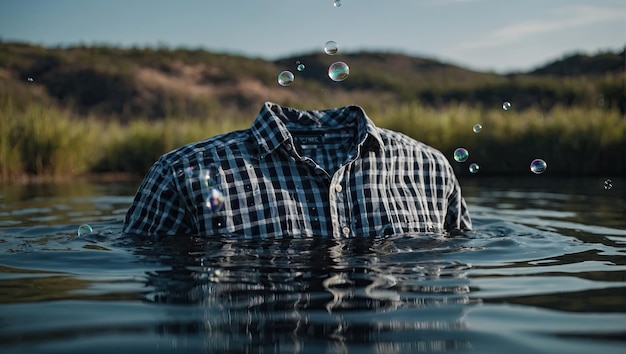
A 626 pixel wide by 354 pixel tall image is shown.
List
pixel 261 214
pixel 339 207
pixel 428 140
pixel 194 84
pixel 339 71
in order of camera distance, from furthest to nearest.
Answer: pixel 194 84 → pixel 428 140 → pixel 339 71 → pixel 339 207 → pixel 261 214

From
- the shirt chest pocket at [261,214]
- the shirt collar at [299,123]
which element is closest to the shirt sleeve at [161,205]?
the shirt chest pocket at [261,214]

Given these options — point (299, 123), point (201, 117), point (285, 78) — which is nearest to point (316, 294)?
point (299, 123)

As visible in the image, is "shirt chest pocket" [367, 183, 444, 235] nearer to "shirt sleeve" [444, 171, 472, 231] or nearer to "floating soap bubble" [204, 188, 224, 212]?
"shirt sleeve" [444, 171, 472, 231]

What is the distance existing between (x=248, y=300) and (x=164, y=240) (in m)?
1.17

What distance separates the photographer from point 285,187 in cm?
392

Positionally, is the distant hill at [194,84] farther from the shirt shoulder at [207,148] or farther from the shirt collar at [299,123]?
the shirt shoulder at [207,148]

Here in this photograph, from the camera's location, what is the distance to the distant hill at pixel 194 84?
160 feet

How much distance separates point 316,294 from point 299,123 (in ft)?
4.90

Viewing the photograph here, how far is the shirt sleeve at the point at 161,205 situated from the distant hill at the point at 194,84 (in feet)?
119

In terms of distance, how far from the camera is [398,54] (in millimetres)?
96500

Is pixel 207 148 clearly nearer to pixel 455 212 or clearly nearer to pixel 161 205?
pixel 161 205

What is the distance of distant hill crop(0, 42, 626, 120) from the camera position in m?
48.7

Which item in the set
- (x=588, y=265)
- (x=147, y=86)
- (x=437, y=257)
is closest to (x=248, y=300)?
(x=437, y=257)

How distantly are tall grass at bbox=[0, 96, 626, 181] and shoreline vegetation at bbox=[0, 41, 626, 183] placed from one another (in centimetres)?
2
